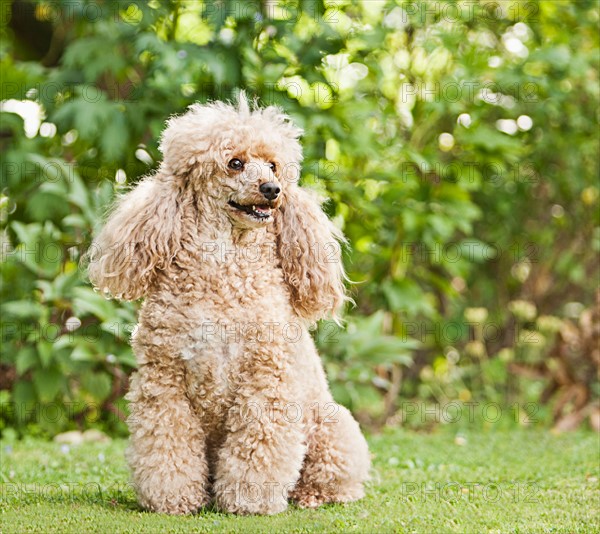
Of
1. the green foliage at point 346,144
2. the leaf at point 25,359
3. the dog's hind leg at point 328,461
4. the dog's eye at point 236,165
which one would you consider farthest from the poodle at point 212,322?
the leaf at point 25,359

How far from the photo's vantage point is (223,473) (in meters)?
2.98

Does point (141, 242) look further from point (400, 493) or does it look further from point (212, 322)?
point (400, 493)

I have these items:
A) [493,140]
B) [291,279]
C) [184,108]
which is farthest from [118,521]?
[493,140]

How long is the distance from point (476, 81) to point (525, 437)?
81.8 inches

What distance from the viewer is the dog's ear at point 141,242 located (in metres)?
2.97

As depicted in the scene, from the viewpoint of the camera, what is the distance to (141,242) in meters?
2.98

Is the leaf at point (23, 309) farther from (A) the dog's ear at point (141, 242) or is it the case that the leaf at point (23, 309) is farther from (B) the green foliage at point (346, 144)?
(A) the dog's ear at point (141, 242)

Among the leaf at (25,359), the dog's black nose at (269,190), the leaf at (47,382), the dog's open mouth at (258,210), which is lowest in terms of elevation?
the leaf at (47,382)

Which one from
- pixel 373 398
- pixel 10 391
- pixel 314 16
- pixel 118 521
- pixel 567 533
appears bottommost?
pixel 10 391

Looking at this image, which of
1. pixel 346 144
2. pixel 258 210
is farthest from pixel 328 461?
pixel 346 144

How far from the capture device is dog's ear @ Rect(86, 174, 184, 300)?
297cm

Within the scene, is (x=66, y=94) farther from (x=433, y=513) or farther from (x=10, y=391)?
(x=433, y=513)

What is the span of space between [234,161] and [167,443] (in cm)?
95

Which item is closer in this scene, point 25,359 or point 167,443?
point 167,443
